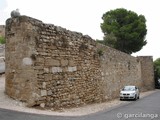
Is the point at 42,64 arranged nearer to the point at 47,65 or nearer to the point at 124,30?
the point at 47,65

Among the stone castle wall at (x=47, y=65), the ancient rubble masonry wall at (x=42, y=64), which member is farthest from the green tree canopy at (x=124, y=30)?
the ancient rubble masonry wall at (x=42, y=64)

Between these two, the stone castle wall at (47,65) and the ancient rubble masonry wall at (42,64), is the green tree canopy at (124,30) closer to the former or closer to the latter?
the stone castle wall at (47,65)

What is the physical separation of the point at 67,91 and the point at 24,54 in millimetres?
3291

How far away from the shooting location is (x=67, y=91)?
614 inches

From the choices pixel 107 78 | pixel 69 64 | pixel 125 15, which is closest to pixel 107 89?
pixel 107 78

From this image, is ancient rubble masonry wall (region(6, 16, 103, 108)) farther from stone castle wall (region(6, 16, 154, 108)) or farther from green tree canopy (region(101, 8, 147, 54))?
green tree canopy (region(101, 8, 147, 54))

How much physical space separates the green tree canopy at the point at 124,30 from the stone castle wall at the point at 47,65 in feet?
96.2

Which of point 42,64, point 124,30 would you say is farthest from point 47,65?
point 124,30

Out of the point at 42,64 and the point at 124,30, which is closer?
the point at 42,64

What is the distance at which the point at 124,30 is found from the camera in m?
48.5

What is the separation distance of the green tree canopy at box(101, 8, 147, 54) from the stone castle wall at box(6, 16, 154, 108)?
96.2ft

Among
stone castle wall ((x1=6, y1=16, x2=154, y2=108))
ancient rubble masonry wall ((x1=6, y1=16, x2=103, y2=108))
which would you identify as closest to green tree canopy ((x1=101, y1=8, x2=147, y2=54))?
stone castle wall ((x1=6, y1=16, x2=154, y2=108))

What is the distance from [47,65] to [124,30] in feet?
117

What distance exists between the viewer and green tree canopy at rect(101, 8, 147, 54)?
48.4 metres
